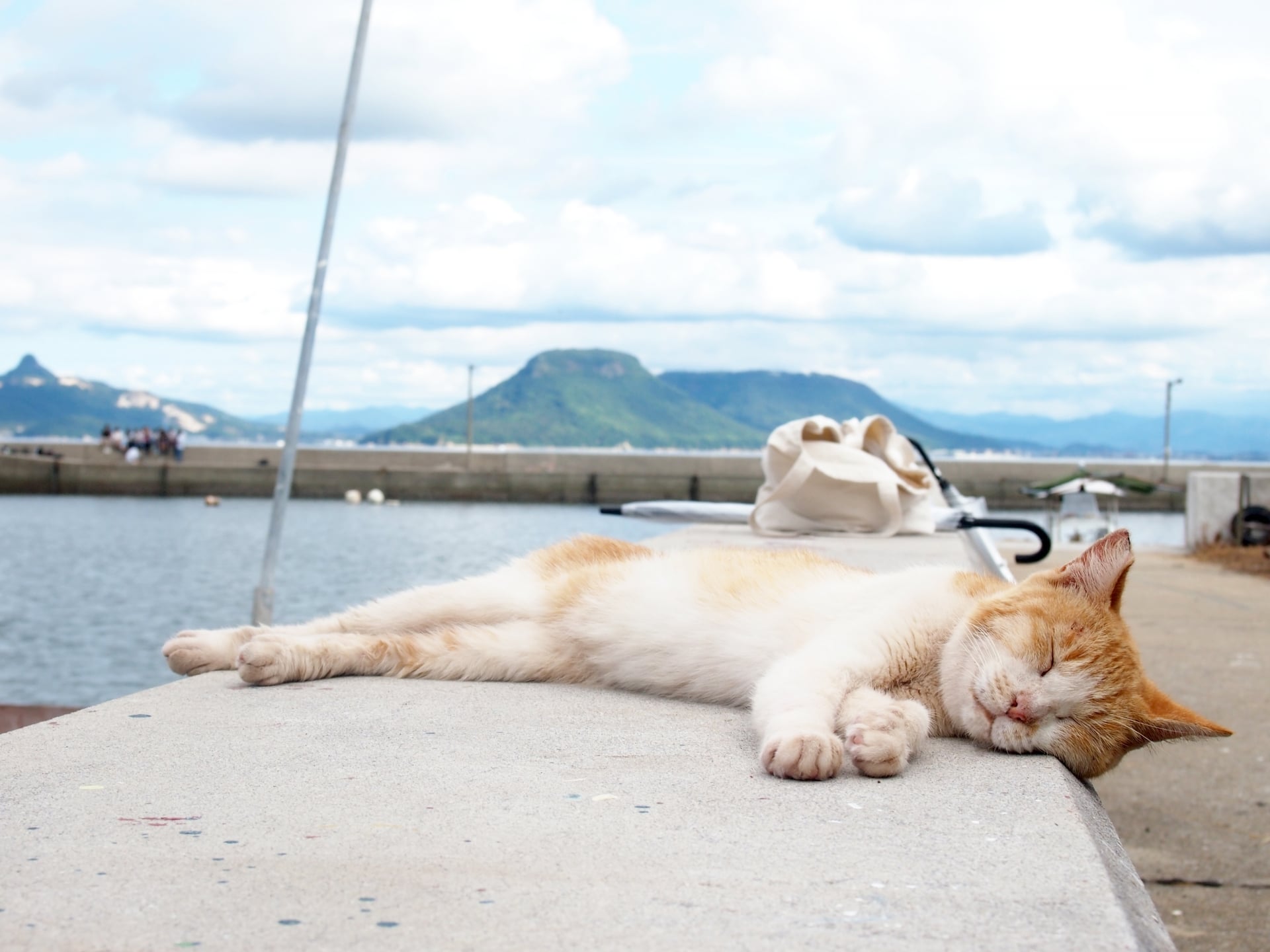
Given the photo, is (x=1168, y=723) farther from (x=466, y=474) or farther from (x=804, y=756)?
(x=466, y=474)

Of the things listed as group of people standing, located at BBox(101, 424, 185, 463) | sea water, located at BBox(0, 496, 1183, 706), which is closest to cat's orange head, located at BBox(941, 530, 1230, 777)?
sea water, located at BBox(0, 496, 1183, 706)

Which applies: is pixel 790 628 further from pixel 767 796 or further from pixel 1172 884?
pixel 1172 884

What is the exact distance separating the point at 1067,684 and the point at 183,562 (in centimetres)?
3496

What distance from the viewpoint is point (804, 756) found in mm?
2113

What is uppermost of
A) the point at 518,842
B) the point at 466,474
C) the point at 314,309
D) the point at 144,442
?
the point at 314,309

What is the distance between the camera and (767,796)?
202 cm

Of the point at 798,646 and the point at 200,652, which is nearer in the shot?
the point at 798,646

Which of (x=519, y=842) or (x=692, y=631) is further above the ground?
(x=692, y=631)

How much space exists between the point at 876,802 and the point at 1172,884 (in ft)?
9.64

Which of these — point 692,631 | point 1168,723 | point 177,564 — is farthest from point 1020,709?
point 177,564

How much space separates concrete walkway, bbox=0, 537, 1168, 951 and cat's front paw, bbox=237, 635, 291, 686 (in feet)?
1.07

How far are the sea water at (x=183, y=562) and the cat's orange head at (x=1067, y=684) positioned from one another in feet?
31.6

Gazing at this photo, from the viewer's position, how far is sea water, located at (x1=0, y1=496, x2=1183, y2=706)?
2061cm

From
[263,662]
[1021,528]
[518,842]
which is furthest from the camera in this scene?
[1021,528]
